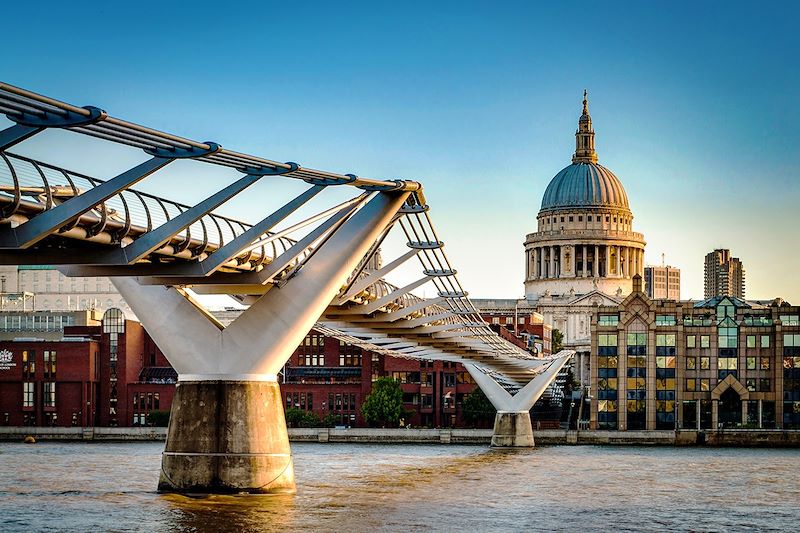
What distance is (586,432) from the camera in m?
107

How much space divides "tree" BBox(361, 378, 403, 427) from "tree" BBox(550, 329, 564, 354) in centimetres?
4462

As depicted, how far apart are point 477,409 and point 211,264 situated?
3249 inches

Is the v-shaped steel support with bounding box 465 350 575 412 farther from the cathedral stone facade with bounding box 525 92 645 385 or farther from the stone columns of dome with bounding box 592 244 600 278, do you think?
the stone columns of dome with bounding box 592 244 600 278

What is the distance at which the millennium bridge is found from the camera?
2920cm

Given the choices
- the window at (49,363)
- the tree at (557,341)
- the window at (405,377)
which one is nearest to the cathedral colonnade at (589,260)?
the tree at (557,341)

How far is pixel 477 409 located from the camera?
387 ft

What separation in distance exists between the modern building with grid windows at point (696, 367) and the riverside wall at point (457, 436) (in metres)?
4.37

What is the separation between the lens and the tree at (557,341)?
16375 centimetres

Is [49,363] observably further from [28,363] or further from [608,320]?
[608,320]

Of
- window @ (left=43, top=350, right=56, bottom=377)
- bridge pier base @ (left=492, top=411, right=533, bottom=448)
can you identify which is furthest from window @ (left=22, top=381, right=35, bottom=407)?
bridge pier base @ (left=492, top=411, right=533, bottom=448)

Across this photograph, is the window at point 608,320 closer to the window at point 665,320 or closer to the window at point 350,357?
the window at point 665,320

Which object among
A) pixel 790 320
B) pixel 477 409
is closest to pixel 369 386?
pixel 477 409

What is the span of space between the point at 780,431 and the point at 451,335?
40.2 meters

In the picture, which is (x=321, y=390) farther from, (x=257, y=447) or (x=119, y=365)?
(x=257, y=447)
